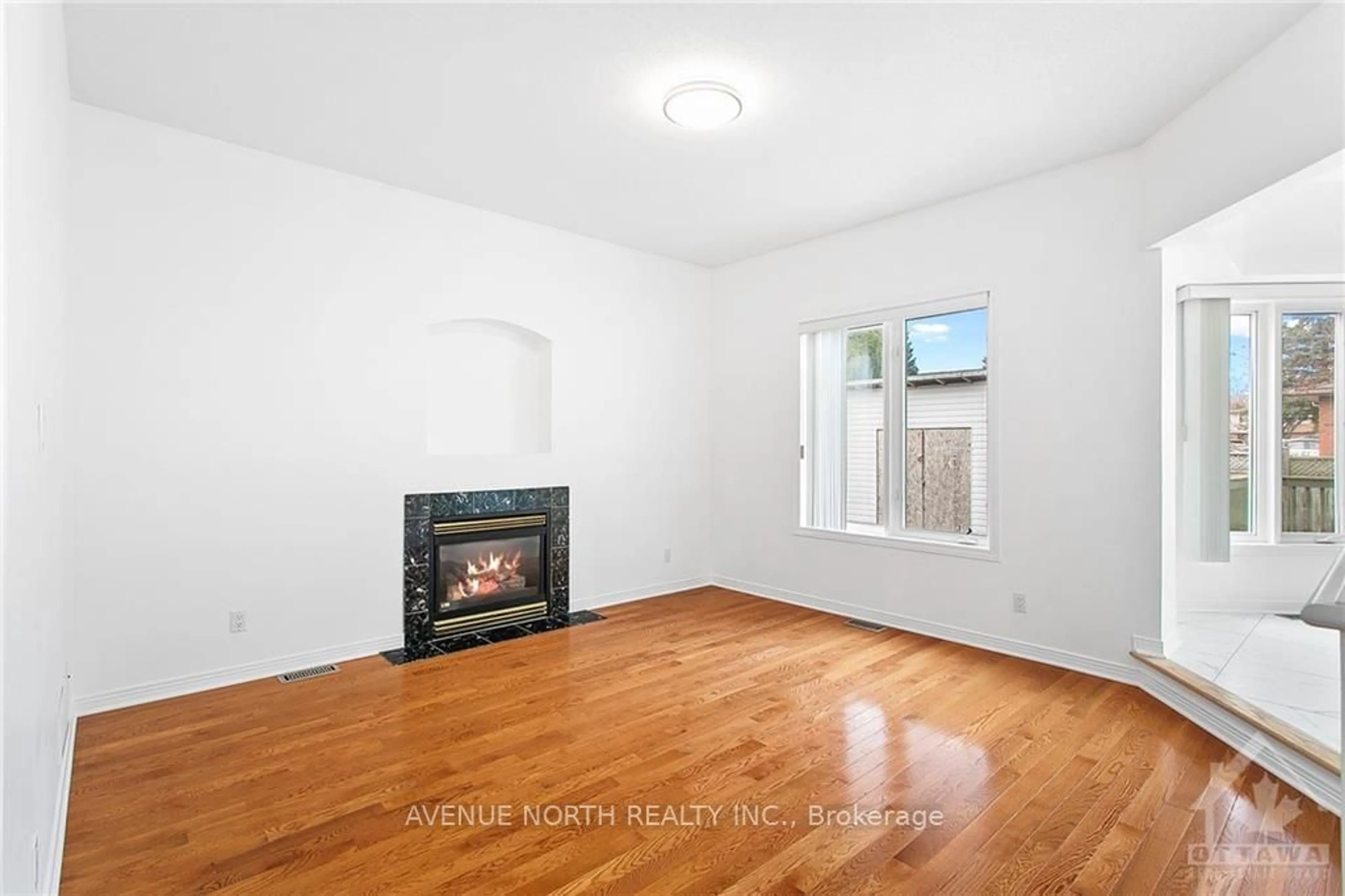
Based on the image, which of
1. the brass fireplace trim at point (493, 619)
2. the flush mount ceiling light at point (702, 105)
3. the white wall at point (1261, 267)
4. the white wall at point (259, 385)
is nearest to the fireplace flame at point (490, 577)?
the brass fireplace trim at point (493, 619)

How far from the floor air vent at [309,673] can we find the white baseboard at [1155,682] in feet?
10.5

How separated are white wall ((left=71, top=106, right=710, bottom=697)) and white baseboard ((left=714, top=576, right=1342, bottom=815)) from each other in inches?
81.0

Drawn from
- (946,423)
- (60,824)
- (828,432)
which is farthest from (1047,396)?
(60,824)

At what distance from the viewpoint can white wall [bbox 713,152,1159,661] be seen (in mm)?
3506

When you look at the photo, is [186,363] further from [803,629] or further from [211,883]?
[803,629]

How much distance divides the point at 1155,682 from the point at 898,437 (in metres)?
2.03

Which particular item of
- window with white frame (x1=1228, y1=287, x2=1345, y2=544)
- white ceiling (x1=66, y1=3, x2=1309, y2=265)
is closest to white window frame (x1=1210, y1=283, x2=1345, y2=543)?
window with white frame (x1=1228, y1=287, x2=1345, y2=544)

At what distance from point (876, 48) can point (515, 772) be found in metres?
3.21

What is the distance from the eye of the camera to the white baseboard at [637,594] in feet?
16.6

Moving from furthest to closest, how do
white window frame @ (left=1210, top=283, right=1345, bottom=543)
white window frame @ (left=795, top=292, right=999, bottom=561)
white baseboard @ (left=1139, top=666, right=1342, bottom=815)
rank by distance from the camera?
white window frame @ (left=1210, top=283, right=1345, bottom=543) → white window frame @ (left=795, top=292, right=999, bottom=561) → white baseboard @ (left=1139, top=666, right=1342, bottom=815)

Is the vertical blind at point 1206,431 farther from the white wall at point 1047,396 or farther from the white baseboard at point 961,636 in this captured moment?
the white baseboard at point 961,636

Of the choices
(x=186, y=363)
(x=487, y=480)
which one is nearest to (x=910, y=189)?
(x=487, y=480)

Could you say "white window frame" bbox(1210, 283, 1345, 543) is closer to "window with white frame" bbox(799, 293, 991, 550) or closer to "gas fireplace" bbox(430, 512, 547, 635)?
"window with white frame" bbox(799, 293, 991, 550)

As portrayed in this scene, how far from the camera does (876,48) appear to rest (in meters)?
2.66
